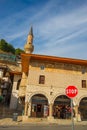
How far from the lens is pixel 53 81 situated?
21.9 m

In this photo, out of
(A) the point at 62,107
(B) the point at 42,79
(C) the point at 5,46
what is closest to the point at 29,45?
(B) the point at 42,79

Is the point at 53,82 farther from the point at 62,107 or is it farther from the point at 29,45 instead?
the point at 29,45

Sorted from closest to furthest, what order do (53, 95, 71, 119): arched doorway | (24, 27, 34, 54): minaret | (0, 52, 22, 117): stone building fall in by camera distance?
(53, 95, 71, 119): arched doorway, (0, 52, 22, 117): stone building, (24, 27, 34, 54): minaret

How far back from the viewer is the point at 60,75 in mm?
22391

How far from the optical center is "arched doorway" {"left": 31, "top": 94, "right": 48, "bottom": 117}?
2184cm

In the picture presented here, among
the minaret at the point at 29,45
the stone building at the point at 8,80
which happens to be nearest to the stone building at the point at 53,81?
the stone building at the point at 8,80

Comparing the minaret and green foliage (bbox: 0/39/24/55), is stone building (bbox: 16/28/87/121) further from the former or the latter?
green foliage (bbox: 0/39/24/55)

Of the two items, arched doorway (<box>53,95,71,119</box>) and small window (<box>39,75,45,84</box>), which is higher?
small window (<box>39,75,45,84</box>)

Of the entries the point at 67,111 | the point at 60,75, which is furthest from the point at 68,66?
the point at 67,111

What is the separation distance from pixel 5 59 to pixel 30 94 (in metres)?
25.0

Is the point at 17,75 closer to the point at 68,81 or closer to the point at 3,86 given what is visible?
the point at 3,86

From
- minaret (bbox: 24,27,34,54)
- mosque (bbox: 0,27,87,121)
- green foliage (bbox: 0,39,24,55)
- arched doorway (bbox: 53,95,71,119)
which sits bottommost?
arched doorway (bbox: 53,95,71,119)

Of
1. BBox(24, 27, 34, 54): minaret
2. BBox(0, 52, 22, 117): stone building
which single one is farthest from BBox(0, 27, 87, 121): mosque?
BBox(24, 27, 34, 54): minaret

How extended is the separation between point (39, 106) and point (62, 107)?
12.2 ft
